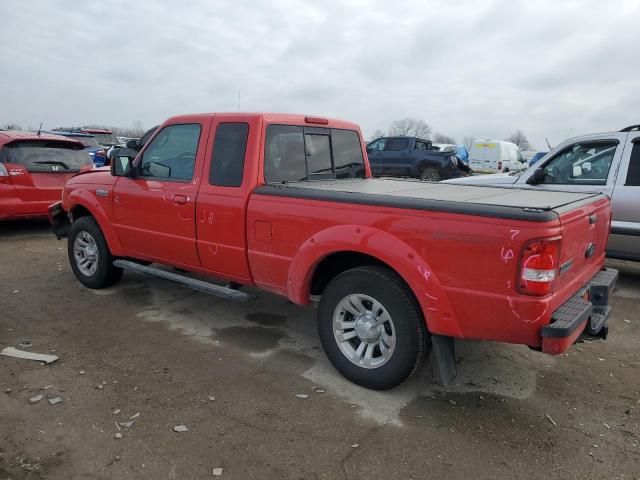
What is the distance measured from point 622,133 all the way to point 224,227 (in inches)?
192

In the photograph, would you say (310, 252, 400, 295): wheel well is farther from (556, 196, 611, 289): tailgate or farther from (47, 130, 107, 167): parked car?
(47, 130, 107, 167): parked car

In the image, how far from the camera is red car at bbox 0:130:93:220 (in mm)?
7648

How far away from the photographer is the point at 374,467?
8.68 ft

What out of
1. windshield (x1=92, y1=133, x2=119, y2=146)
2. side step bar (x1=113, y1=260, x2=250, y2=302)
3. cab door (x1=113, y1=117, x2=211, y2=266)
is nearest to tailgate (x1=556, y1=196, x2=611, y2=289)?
side step bar (x1=113, y1=260, x2=250, y2=302)

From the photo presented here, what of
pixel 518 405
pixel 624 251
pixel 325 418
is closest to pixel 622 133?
pixel 624 251

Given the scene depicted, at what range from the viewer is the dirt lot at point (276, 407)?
268 centimetres

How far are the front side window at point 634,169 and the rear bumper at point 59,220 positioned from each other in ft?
21.7

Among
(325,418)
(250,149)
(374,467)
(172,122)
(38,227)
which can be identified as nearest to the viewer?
(374,467)

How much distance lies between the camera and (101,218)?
523 cm

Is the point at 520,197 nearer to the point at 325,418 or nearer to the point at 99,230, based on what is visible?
the point at 325,418

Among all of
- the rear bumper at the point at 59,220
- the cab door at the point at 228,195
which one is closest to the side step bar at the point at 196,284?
the cab door at the point at 228,195

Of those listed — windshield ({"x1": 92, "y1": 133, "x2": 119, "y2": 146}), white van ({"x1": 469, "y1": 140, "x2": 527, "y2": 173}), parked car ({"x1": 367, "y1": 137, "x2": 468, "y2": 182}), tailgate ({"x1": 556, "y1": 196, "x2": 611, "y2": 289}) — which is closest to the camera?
tailgate ({"x1": 556, "y1": 196, "x2": 611, "y2": 289})

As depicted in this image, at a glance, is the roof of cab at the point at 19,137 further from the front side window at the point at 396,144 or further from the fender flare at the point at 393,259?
the front side window at the point at 396,144

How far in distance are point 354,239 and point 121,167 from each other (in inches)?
109
